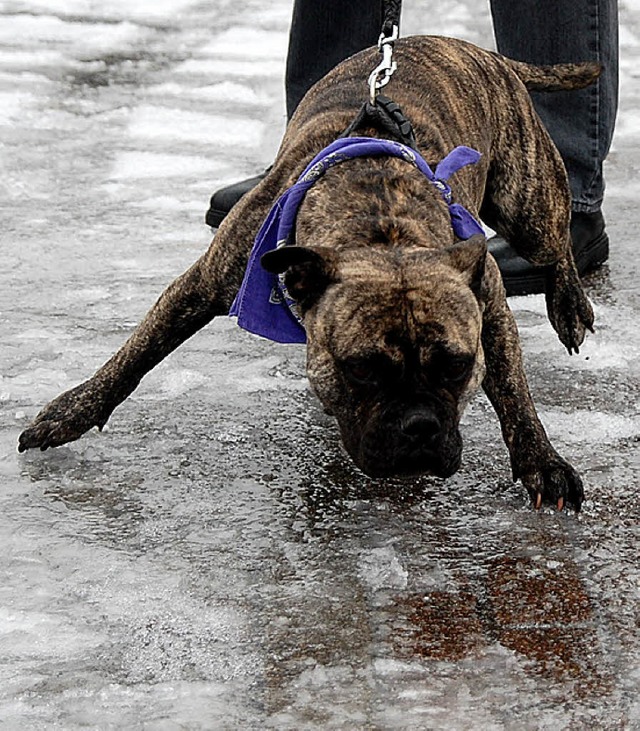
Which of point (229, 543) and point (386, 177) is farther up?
point (386, 177)

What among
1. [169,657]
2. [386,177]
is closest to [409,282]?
[386,177]

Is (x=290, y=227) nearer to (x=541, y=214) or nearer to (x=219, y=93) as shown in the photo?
(x=541, y=214)

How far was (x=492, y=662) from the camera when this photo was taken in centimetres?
288

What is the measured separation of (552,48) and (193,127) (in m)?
2.74

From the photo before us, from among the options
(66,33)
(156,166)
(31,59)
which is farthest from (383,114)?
(66,33)

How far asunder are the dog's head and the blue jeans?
6.05 ft

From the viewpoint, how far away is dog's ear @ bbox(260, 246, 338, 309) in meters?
3.18

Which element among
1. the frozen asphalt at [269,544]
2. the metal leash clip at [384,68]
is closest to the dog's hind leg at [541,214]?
the frozen asphalt at [269,544]

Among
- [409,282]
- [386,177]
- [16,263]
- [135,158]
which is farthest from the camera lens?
[135,158]

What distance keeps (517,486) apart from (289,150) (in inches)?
42.3

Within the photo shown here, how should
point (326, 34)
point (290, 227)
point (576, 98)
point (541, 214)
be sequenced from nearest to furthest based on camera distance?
point (290, 227), point (541, 214), point (576, 98), point (326, 34)

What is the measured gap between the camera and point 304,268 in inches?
128

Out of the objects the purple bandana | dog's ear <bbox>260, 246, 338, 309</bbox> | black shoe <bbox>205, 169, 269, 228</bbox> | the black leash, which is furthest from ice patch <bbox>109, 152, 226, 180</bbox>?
dog's ear <bbox>260, 246, 338, 309</bbox>

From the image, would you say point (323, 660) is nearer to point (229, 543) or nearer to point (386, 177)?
point (229, 543)
